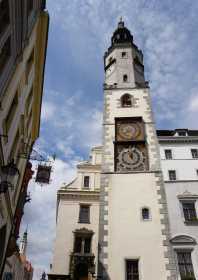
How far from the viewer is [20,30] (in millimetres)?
10344

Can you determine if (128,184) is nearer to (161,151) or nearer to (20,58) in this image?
(161,151)

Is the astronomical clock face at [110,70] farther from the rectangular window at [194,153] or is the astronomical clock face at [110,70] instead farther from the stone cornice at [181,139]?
the rectangular window at [194,153]

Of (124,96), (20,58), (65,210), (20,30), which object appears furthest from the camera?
(124,96)

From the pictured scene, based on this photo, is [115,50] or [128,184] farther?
[115,50]

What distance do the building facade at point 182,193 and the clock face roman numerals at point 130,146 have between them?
1.47 metres

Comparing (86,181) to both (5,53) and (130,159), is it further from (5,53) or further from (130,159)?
(5,53)

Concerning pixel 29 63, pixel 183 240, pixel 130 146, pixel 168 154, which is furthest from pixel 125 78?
pixel 183 240

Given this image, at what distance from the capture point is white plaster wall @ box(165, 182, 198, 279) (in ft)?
52.6

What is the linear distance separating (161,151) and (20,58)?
41.5 feet

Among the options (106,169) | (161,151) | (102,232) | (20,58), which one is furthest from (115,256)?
(20,58)

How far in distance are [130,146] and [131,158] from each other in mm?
1131

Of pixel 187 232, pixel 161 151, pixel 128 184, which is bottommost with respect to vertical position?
pixel 187 232

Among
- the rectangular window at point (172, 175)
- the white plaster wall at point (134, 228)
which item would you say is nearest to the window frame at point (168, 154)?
the rectangular window at point (172, 175)

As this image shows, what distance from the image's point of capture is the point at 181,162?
754 inches
